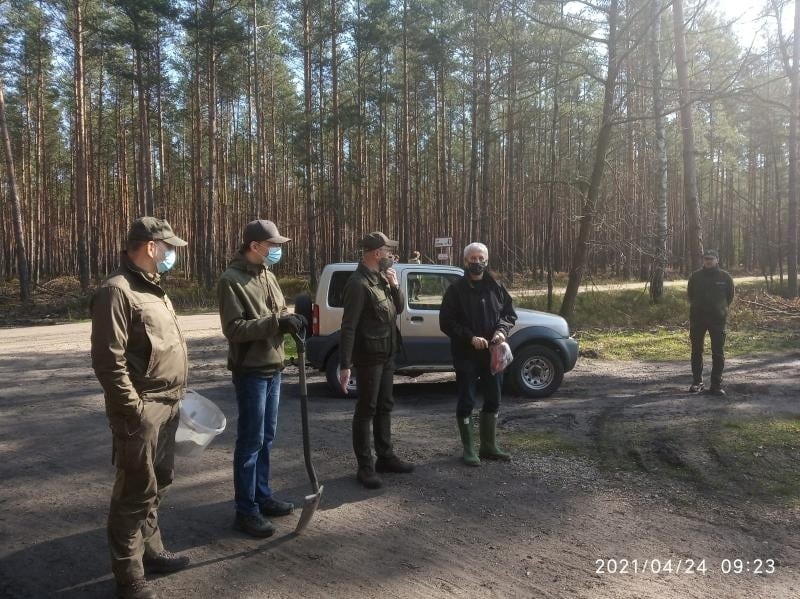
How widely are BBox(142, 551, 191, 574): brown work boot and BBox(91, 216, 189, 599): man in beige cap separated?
152 millimetres

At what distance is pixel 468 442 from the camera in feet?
18.7

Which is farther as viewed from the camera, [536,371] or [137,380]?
[536,371]

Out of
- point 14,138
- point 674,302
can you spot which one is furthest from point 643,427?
point 14,138

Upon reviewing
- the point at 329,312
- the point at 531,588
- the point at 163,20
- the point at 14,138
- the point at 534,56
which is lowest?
the point at 531,588

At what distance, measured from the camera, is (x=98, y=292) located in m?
3.13

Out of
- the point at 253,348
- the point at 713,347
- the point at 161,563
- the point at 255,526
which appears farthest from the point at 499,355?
the point at 713,347

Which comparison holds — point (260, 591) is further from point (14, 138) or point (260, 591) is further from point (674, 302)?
point (14, 138)

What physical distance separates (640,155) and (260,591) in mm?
34920

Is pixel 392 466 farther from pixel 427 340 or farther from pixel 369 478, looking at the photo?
pixel 427 340

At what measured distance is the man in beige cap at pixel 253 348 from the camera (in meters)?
3.90

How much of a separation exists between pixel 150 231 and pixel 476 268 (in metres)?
3.09

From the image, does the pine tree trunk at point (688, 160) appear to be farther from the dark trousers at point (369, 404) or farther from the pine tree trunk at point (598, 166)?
the dark trousers at point (369, 404)

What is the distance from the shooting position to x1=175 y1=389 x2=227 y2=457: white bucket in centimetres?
370

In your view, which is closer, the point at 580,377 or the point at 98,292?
the point at 98,292
